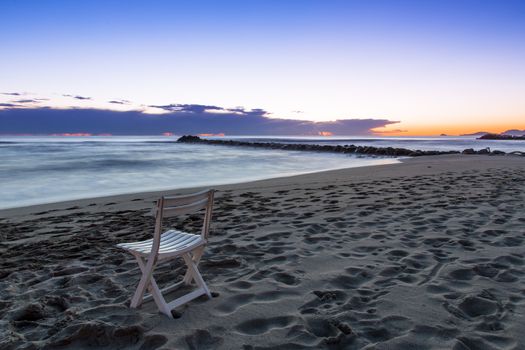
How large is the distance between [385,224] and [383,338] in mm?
3384

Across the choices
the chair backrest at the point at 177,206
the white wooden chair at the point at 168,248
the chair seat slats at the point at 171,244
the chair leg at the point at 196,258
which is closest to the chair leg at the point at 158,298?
the white wooden chair at the point at 168,248

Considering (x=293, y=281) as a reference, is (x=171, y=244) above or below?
above

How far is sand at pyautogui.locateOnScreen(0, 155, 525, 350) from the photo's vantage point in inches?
112

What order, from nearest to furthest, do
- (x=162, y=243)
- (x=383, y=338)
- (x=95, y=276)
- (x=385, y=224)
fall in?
(x=383, y=338), (x=162, y=243), (x=95, y=276), (x=385, y=224)

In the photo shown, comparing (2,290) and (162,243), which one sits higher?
(162,243)

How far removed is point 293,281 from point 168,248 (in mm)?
1377

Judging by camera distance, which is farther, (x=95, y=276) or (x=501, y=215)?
(x=501, y=215)

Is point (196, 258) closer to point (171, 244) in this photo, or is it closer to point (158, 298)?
point (171, 244)

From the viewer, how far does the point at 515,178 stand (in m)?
11.3

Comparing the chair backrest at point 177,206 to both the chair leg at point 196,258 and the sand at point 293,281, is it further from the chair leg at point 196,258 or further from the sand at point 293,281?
the sand at point 293,281

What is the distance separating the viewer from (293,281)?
3816 millimetres

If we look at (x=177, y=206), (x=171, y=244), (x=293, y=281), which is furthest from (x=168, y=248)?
(x=293, y=281)

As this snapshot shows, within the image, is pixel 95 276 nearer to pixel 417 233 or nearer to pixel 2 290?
pixel 2 290

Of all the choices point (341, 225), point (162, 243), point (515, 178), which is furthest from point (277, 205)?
point (515, 178)
